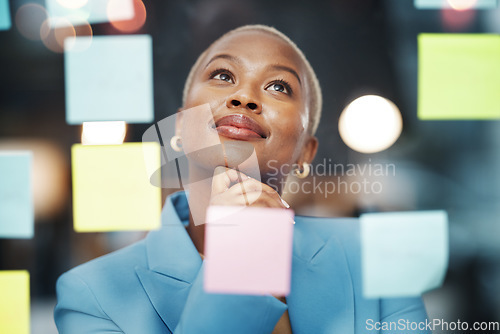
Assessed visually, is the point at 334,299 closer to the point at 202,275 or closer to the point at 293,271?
the point at 293,271

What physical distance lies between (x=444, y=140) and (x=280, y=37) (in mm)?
473

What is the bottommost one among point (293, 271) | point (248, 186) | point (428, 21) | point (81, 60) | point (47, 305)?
point (47, 305)

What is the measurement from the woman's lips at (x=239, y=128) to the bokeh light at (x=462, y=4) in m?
0.59

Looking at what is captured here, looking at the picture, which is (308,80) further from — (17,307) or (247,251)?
(17,307)

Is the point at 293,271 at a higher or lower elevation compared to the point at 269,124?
lower

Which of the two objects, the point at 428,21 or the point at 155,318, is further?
the point at 428,21

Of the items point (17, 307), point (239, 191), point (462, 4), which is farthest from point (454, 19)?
point (17, 307)

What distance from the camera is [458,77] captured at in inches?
33.7

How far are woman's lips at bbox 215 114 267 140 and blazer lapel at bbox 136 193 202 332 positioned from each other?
0.23 m

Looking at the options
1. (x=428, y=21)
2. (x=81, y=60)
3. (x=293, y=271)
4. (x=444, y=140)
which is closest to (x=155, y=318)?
(x=293, y=271)

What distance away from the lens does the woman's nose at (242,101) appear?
731 millimetres

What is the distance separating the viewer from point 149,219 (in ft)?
2.73

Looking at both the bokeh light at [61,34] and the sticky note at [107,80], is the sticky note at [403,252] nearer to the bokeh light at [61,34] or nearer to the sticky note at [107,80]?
the sticky note at [107,80]
